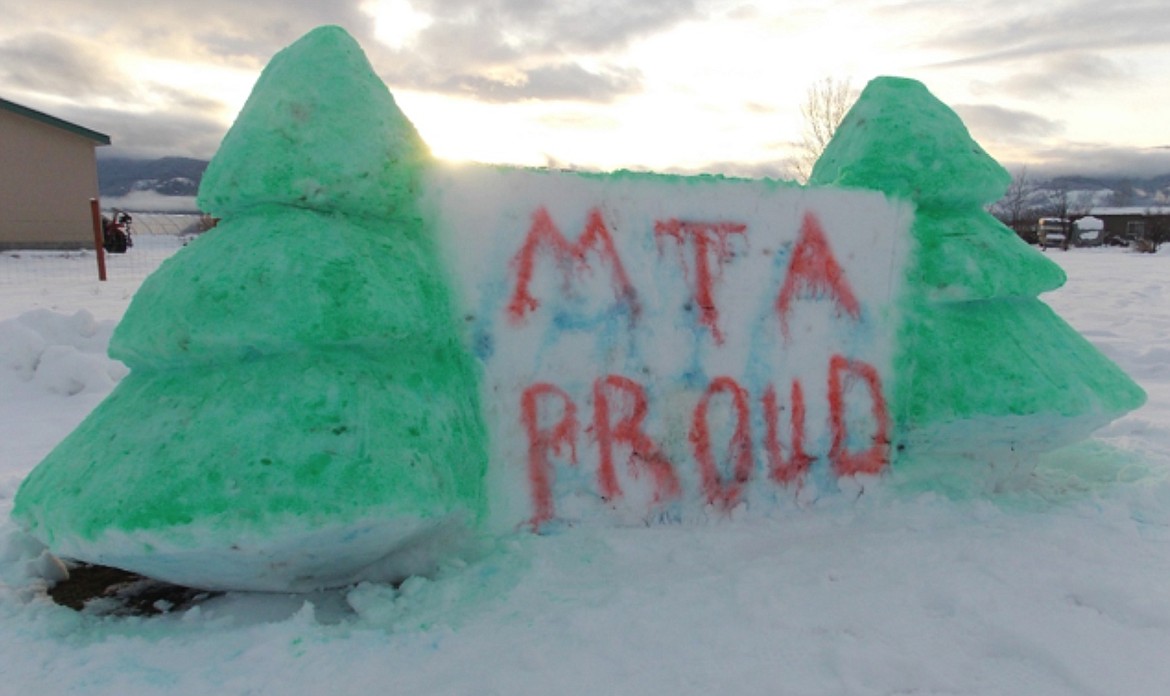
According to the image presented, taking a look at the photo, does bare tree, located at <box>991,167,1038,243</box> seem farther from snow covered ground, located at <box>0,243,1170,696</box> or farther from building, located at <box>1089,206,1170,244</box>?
snow covered ground, located at <box>0,243,1170,696</box>

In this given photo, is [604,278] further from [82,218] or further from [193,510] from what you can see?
[82,218]

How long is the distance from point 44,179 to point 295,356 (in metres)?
22.0

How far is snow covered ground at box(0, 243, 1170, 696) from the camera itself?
6.13 feet

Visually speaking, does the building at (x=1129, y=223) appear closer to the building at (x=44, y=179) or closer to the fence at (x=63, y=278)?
the fence at (x=63, y=278)

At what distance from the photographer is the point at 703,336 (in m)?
2.92

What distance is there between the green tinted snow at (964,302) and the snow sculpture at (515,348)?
1cm

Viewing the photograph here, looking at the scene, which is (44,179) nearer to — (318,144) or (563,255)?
(318,144)

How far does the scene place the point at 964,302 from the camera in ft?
10.5

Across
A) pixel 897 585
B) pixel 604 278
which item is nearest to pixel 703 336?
pixel 604 278

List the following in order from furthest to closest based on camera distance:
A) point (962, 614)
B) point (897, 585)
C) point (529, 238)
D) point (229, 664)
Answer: point (529, 238) → point (897, 585) → point (962, 614) → point (229, 664)

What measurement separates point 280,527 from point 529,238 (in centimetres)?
127

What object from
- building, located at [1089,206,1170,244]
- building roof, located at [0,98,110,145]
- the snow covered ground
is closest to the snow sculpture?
the snow covered ground

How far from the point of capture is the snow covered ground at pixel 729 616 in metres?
1.87

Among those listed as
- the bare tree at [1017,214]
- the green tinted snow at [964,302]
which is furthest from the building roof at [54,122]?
the bare tree at [1017,214]
